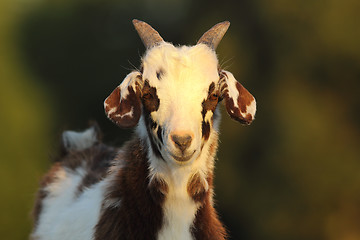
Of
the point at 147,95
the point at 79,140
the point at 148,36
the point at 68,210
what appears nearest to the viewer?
the point at 147,95

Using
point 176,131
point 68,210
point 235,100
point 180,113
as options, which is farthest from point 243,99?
point 68,210

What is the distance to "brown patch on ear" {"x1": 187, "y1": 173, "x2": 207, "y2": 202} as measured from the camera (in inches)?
163

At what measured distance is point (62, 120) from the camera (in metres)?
16.1

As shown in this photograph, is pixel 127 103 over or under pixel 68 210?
over

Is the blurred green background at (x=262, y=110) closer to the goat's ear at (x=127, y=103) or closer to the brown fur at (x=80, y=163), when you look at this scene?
the brown fur at (x=80, y=163)

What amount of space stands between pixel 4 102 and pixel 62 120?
203 centimetres

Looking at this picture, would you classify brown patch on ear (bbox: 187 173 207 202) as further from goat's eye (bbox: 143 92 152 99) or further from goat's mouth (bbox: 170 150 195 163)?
goat's eye (bbox: 143 92 152 99)

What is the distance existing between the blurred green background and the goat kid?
5758 millimetres

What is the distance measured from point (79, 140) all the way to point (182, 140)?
300cm

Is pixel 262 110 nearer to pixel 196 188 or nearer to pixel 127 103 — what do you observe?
pixel 196 188

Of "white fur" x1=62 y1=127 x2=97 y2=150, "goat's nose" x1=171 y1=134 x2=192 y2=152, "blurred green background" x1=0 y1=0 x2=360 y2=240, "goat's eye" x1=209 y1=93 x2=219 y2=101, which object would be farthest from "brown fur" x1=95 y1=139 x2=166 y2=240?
"blurred green background" x1=0 y1=0 x2=360 y2=240

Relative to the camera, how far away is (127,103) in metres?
4.09

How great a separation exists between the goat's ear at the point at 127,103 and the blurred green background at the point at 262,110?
586cm

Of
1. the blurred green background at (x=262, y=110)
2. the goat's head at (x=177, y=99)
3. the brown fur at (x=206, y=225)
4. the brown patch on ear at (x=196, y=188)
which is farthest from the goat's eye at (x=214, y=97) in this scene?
the blurred green background at (x=262, y=110)
